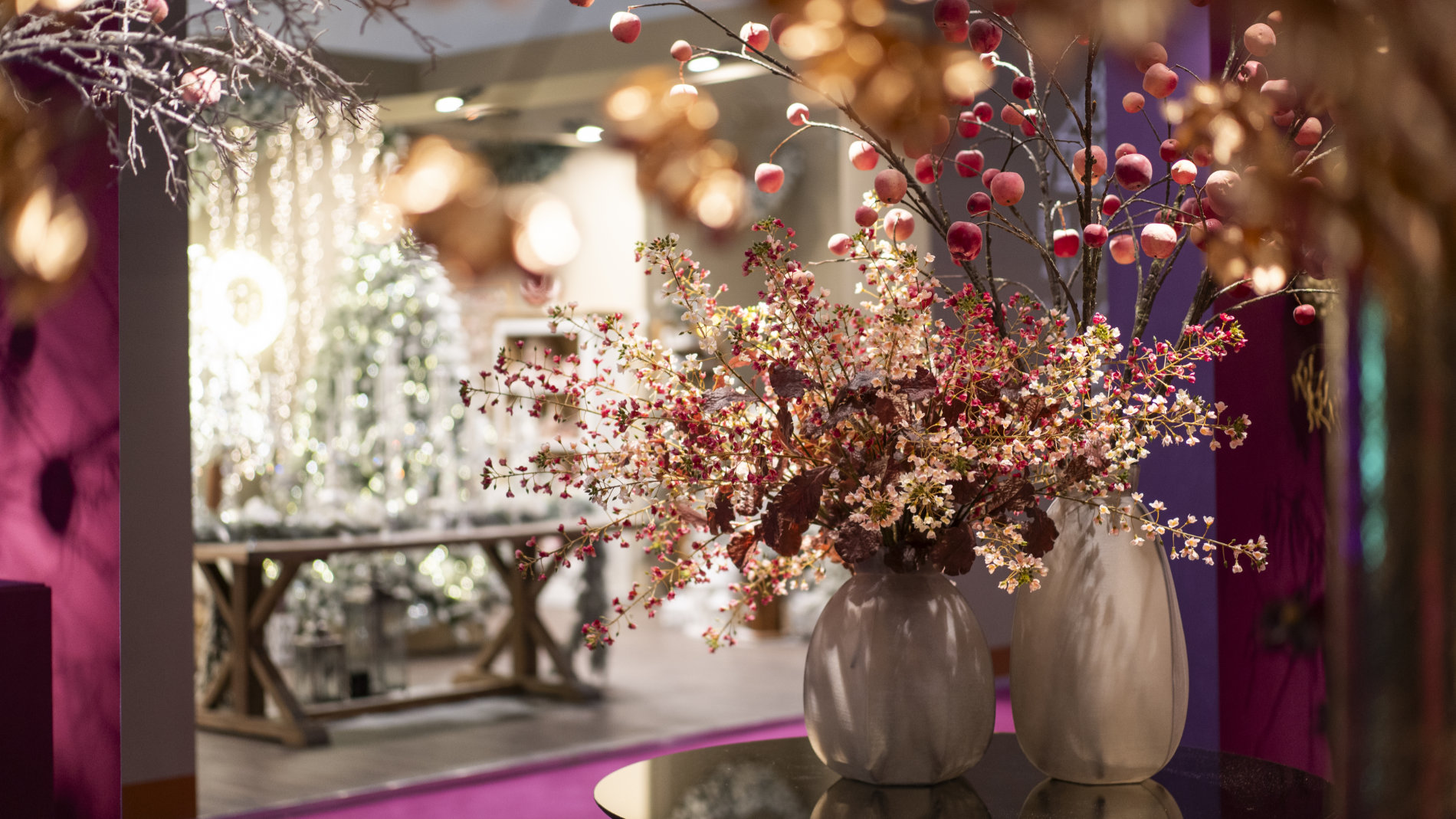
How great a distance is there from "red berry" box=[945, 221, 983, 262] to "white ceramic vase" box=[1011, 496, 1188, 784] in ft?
1.04

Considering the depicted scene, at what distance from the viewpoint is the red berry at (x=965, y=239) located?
1.31 m

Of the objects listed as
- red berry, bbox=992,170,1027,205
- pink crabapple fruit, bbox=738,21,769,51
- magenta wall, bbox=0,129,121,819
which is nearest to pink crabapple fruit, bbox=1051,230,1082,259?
red berry, bbox=992,170,1027,205

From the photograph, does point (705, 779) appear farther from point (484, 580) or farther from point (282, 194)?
point (282, 194)

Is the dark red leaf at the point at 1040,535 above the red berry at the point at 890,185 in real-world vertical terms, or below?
below

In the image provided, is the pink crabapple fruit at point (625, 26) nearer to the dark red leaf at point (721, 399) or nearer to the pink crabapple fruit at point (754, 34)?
the pink crabapple fruit at point (754, 34)

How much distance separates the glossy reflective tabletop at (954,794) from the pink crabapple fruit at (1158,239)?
0.57m

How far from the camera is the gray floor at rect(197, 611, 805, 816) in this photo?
412 cm

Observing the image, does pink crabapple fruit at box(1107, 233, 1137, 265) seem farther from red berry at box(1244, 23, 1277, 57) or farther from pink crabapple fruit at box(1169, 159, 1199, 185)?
red berry at box(1244, 23, 1277, 57)

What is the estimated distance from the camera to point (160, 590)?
346cm

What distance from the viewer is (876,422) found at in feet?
4.44

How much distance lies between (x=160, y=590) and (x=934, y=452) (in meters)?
2.76

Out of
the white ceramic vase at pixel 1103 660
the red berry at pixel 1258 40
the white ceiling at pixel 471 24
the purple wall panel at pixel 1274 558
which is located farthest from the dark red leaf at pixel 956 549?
the white ceiling at pixel 471 24

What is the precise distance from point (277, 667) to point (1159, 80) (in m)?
4.24

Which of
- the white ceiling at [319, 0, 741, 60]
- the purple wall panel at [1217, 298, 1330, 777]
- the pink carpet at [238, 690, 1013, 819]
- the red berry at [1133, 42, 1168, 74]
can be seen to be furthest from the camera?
the white ceiling at [319, 0, 741, 60]
